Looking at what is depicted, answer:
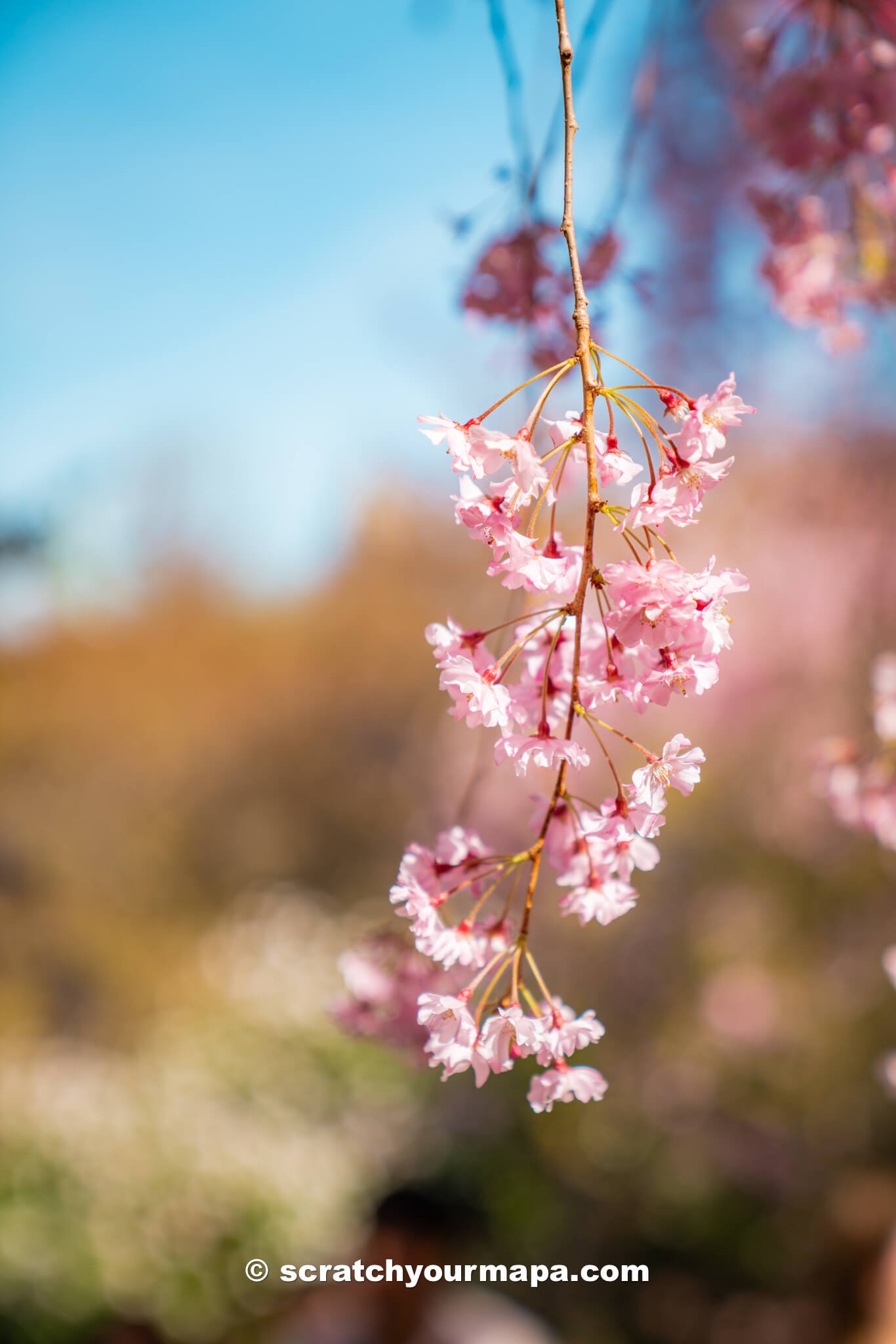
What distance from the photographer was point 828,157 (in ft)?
3.10

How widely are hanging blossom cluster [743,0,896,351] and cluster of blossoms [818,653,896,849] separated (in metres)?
0.50

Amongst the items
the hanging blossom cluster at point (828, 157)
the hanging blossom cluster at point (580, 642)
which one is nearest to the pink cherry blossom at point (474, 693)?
the hanging blossom cluster at point (580, 642)

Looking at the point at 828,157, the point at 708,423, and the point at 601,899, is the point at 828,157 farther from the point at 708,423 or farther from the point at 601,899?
the point at 601,899

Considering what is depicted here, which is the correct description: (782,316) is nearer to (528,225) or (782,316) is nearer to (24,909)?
(528,225)

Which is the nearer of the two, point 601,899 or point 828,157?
point 601,899

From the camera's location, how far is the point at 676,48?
197 centimetres

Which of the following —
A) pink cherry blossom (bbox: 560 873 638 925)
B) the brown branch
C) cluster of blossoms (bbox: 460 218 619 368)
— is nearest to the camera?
the brown branch

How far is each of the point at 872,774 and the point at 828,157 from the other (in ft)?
2.41

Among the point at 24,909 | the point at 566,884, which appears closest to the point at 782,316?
the point at 566,884

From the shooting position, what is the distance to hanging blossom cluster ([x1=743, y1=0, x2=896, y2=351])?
0.90m

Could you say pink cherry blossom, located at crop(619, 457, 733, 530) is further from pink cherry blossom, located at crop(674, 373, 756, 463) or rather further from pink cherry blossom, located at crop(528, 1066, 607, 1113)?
pink cherry blossom, located at crop(528, 1066, 607, 1113)

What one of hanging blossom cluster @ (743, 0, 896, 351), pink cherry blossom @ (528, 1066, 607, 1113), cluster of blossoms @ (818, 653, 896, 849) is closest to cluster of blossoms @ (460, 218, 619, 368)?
hanging blossom cluster @ (743, 0, 896, 351)

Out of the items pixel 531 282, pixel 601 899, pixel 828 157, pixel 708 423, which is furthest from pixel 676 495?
pixel 828 157

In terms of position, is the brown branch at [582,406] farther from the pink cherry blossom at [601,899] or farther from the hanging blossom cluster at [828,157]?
the hanging blossom cluster at [828,157]
